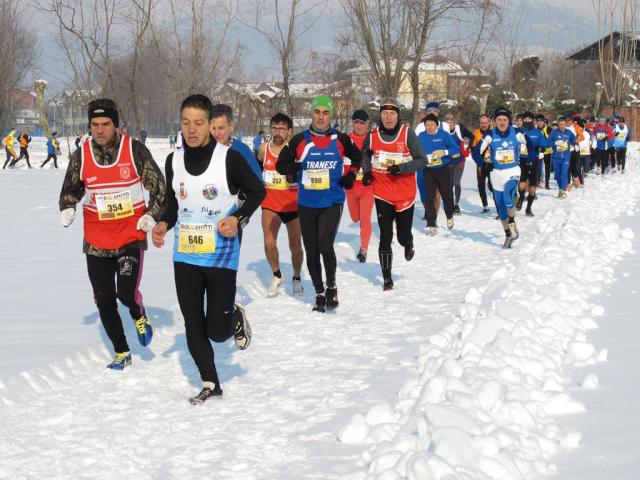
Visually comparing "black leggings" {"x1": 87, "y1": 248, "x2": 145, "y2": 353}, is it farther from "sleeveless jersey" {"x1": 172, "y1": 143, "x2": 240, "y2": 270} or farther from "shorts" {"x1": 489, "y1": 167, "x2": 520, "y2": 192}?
"shorts" {"x1": 489, "y1": 167, "x2": 520, "y2": 192}

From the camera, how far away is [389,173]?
8055mm

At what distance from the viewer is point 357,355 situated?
5711 mm

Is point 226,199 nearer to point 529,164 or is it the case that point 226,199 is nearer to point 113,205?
point 113,205

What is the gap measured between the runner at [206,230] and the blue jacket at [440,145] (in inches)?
311

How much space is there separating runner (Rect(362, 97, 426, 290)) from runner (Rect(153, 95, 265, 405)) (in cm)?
333

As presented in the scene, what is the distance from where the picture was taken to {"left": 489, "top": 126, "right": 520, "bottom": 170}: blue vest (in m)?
10.8

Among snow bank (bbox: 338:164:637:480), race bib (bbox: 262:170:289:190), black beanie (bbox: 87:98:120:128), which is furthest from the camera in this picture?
race bib (bbox: 262:170:289:190)

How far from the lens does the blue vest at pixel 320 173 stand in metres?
7.18

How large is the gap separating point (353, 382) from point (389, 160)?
357cm

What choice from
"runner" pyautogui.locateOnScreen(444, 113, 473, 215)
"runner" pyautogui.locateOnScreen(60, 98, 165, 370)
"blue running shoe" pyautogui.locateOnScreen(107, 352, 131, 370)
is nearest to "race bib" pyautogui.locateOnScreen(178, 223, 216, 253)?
"runner" pyautogui.locateOnScreen(60, 98, 165, 370)

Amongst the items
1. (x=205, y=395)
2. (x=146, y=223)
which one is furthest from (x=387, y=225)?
(x=205, y=395)

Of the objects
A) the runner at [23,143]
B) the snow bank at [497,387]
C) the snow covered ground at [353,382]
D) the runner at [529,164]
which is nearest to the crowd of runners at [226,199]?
the snow covered ground at [353,382]

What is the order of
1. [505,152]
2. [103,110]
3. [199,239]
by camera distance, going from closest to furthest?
[199,239], [103,110], [505,152]

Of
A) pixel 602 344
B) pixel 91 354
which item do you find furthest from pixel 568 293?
pixel 91 354
